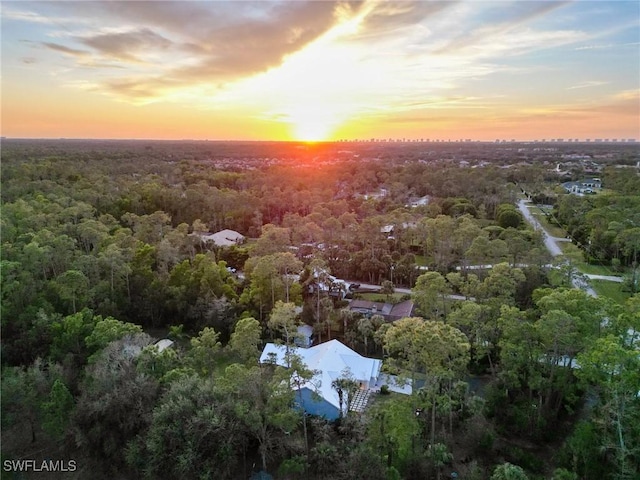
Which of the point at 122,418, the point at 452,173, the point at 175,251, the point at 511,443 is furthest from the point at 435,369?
the point at 452,173

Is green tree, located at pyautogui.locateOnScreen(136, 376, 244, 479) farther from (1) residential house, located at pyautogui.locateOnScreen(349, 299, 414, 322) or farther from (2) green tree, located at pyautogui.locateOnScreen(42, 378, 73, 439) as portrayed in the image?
(1) residential house, located at pyautogui.locateOnScreen(349, 299, 414, 322)

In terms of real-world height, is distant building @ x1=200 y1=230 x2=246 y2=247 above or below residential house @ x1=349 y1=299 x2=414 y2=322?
above

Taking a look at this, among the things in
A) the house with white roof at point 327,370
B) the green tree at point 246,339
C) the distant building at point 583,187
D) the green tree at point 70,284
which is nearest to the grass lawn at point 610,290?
the house with white roof at point 327,370

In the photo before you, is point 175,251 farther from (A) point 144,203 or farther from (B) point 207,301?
(A) point 144,203

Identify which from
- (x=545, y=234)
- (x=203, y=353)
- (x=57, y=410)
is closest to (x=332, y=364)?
(x=203, y=353)

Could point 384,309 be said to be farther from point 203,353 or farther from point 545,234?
point 545,234

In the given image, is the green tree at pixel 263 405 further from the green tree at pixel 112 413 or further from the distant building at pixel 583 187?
the distant building at pixel 583 187

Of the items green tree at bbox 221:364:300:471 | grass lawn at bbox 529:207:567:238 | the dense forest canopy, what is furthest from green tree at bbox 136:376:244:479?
grass lawn at bbox 529:207:567:238
